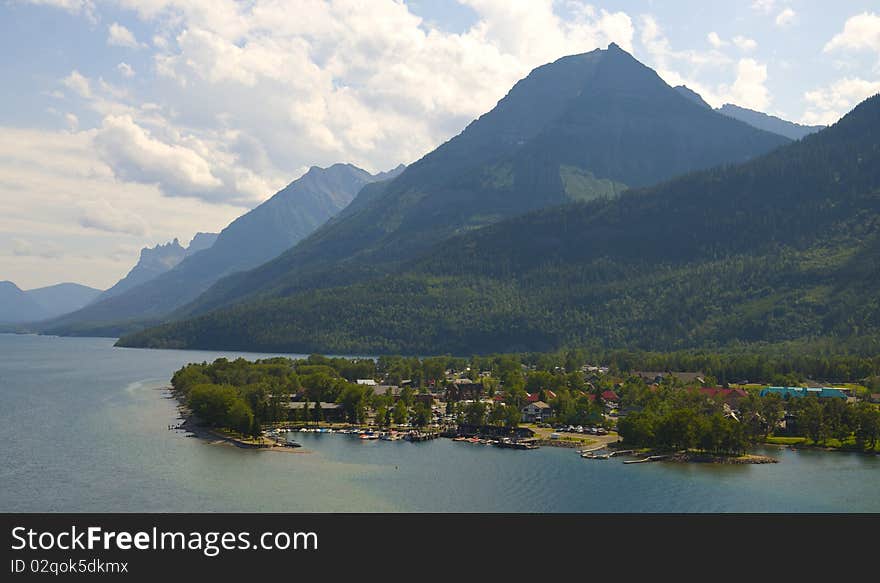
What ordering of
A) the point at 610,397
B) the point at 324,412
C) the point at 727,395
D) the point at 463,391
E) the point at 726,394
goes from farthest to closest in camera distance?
the point at 463,391 → the point at 610,397 → the point at 726,394 → the point at 727,395 → the point at 324,412

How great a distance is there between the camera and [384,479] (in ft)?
329

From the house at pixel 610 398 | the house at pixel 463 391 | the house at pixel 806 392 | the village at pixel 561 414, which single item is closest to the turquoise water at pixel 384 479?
the village at pixel 561 414

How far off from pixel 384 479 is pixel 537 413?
5663 cm

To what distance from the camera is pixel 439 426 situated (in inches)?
5669

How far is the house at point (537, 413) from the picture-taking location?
151 meters

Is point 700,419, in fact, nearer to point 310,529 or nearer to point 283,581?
point 310,529

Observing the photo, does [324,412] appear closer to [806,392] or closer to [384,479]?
[384,479]

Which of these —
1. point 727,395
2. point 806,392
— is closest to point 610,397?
point 727,395

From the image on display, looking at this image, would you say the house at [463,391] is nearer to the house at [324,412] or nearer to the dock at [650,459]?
the house at [324,412]

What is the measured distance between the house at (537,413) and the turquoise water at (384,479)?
79.7ft

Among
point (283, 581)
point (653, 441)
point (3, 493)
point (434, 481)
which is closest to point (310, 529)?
point (283, 581)

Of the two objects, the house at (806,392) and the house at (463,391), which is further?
the house at (463,391)

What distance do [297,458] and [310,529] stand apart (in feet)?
171

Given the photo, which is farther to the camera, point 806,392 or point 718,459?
point 806,392
